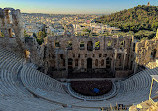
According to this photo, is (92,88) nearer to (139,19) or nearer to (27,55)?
(27,55)

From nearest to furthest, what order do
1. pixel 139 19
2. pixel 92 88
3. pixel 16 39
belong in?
pixel 92 88 → pixel 16 39 → pixel 139 19

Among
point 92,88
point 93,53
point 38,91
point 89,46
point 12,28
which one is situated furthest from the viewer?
point 89,46

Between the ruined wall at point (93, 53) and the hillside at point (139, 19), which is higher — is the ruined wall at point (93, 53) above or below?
below

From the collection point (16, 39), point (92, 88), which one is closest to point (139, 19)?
point (92, 88)

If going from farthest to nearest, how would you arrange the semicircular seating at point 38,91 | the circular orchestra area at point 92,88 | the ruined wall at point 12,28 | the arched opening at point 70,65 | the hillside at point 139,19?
1. the hillside at point 139,19
2. the arched opening at point 70,65
3. the ruined wall at point 12,28
4. the circular orchestra area at point 92,88
5. the semicircular seating at point 38,91

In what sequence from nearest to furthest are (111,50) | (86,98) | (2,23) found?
(86,98) < (2,23) < (111,50)

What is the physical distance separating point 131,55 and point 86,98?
41.1 ft

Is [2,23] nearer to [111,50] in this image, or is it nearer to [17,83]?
[17,83]

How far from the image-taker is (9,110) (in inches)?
348

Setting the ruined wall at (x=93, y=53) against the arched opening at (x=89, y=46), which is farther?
the arched opening at (x=89, y=46)

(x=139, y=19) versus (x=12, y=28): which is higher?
(x=139, y=19)

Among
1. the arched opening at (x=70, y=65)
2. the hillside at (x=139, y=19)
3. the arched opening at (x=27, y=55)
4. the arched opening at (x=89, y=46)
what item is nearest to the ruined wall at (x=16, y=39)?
the arched opening at (x=27, y=55)

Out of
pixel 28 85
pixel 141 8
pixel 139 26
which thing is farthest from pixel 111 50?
pixel 141 8

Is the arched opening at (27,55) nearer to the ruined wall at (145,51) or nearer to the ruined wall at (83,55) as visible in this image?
the ruined wall at (83,55)
